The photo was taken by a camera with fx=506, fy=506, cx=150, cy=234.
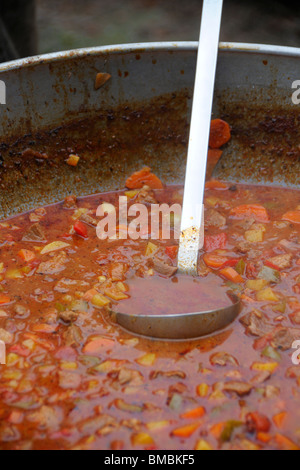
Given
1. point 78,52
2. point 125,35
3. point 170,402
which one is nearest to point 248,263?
point 170,402

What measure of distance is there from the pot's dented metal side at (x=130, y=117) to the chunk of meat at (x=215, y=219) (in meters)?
0.42

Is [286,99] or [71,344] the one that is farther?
[286,99]

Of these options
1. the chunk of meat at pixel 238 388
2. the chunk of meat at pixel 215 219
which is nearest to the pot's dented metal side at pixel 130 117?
the chunk of meat at pixel 215 219

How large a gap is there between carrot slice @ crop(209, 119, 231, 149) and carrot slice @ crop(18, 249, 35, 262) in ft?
4.10

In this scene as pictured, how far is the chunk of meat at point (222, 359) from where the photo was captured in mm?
1999

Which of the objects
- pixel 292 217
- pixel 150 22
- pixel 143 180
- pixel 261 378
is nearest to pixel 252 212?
pixel 292 217

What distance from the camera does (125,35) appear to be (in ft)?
20.4

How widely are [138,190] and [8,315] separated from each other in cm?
117

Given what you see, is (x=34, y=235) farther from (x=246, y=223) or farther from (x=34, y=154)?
(x=246, y=223)

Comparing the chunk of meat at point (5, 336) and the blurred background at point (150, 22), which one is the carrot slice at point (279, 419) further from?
the blurred background at point (150, 22)

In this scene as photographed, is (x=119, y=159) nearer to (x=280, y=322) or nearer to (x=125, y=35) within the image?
(x=280, y=322)

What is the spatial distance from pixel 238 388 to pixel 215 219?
110cm

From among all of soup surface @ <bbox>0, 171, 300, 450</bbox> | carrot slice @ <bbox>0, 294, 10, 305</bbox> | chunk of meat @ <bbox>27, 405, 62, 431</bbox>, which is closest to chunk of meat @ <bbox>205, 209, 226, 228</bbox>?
soup surface @ <bbox>0, 171, 300, 450</bbox>
